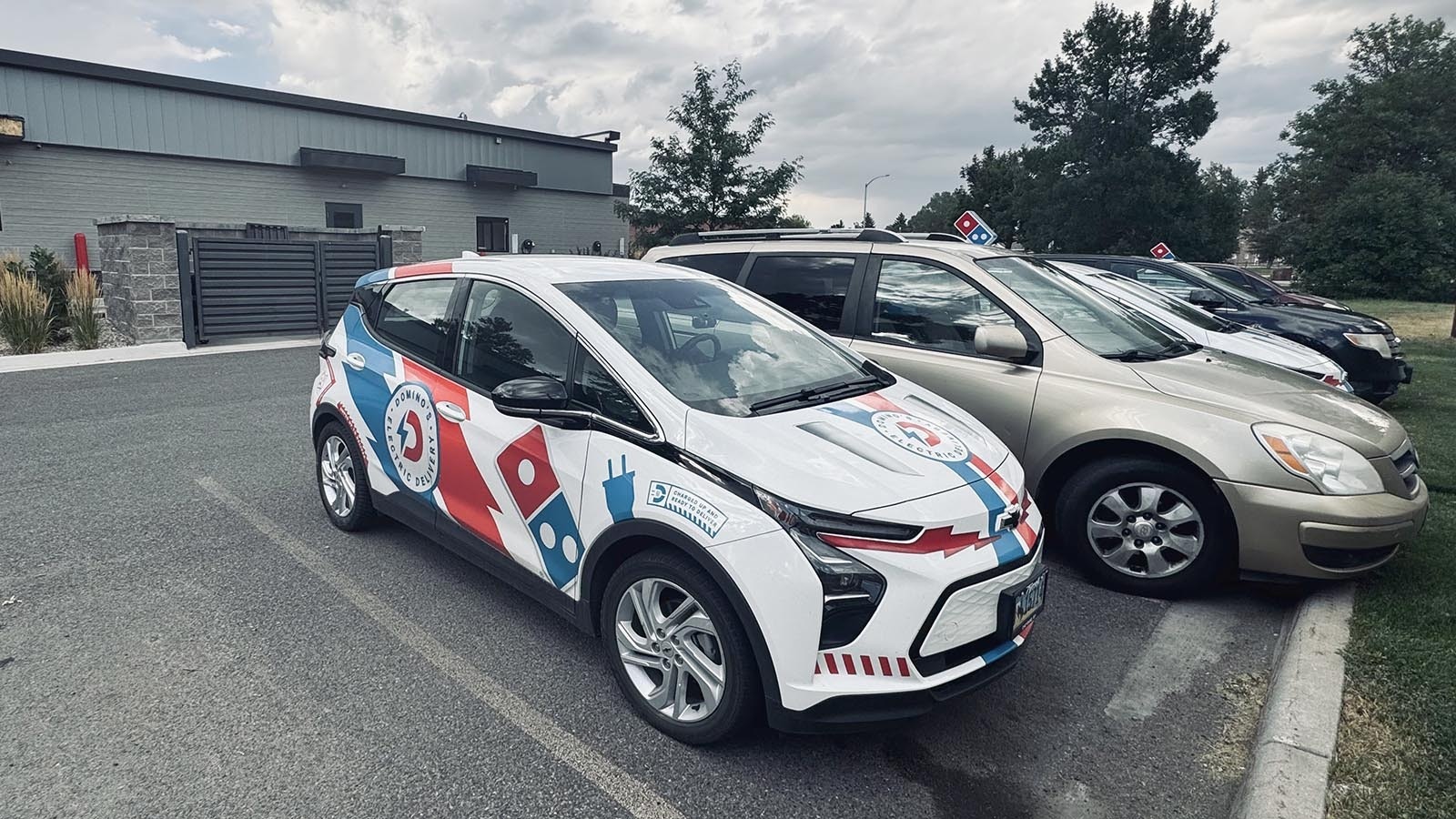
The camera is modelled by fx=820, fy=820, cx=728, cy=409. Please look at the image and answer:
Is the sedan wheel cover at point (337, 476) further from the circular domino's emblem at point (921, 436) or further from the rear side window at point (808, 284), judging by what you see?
the circular domino's emblem at point (921, 436)

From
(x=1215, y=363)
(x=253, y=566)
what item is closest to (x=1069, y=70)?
(x=1215, y=363)

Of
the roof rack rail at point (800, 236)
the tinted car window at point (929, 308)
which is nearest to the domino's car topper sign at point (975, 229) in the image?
the roof rack rail at point (800, 236)

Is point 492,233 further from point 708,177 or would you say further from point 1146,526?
point 1146,526

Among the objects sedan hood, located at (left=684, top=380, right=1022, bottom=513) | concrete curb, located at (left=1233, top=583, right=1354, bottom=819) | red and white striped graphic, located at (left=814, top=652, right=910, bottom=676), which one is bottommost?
concrete curb, located at (left=1233, top=583, right=1354, bottom=819)

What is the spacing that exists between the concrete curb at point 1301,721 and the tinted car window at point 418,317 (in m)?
3.57

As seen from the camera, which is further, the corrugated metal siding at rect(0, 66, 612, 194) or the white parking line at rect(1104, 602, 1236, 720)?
the corrugated metal siding at rect(0, 66, 612, 194)

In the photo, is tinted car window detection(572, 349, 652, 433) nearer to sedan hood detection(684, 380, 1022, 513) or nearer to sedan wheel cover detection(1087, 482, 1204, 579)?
sedan hood detection(684, 380, 1022, 513)

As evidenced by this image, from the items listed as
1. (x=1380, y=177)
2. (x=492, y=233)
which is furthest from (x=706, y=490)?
(x=1380, y=177)

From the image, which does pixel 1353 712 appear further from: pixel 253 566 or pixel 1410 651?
pixel 253 566

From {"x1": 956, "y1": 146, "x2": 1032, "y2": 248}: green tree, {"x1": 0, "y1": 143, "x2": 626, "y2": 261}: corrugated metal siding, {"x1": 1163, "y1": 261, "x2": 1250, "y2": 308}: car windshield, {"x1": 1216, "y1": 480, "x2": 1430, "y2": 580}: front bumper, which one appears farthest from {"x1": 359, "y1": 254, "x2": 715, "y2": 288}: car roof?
{"x1": 956, "y1": 146, "x2": 1032, "y2": 248}: green tree

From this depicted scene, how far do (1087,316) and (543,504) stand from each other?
11.5 feet

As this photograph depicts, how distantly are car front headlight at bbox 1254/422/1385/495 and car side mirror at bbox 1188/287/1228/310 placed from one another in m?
6.58

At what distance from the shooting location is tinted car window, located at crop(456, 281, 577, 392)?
3.32 metres

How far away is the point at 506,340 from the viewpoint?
140 inches
